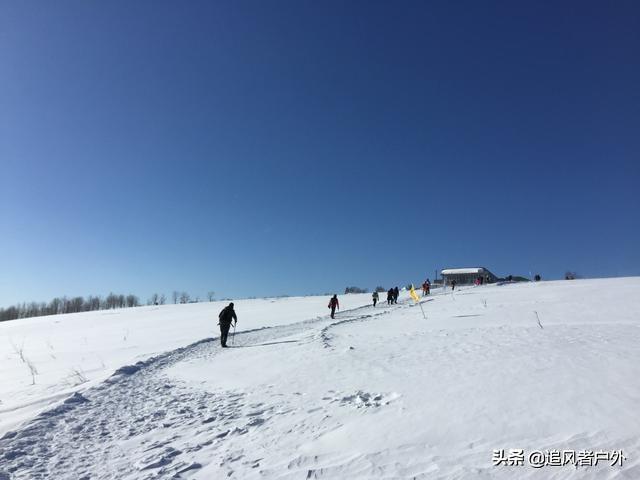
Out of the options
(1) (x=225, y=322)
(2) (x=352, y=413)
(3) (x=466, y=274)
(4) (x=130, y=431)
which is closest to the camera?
(4) (x=130, y=431)

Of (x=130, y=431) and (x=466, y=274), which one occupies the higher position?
(x=466, y=274)

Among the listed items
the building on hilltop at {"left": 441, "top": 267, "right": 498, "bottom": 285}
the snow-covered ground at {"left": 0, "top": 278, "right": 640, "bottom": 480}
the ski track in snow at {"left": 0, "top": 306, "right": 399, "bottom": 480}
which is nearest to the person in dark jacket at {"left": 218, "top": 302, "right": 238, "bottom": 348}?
the snow-covered ground at {"left": 0, "top": 278, "right": 640, "bottom": 480}

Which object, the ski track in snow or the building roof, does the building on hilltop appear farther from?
the ski track in snow

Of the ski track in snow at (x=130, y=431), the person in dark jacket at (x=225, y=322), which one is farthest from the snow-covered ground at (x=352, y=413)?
the person in dark jacket at (x=225, y=322)

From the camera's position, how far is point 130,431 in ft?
22.7

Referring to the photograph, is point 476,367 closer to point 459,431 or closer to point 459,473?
point 459,431

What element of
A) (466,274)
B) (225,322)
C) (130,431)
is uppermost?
(466,274)

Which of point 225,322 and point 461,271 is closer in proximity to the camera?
point 225,322

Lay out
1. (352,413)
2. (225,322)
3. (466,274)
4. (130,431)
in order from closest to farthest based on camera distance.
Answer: (130,431) → (352,413) → (225,322) → (466,274)

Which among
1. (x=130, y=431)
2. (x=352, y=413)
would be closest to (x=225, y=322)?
(x=130, y=431)

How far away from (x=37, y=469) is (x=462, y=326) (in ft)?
49.0

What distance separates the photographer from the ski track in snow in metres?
5.44

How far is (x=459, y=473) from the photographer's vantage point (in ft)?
15.4

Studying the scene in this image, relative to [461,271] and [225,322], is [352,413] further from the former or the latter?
[461,271]
